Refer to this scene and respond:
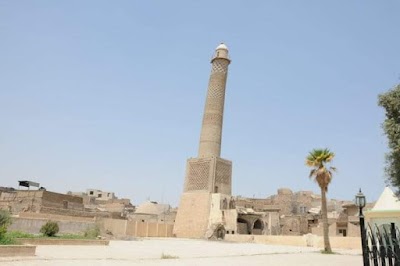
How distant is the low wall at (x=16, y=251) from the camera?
12.7 meters

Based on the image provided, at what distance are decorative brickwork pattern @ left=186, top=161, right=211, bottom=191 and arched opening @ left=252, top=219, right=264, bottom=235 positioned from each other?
703 centimetres

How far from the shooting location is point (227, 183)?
1750 inches

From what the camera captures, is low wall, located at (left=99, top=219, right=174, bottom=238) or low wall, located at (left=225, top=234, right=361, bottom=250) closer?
low wall, located at (left=225, top=234, right=361, bottom=250)

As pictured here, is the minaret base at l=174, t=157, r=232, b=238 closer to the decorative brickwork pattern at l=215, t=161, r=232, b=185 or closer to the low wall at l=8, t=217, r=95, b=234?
the decorative brickwork pattern at l=215, t=161, r=232, b=185

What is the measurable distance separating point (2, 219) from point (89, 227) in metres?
11.2

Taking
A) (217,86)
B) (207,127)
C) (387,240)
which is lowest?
(387,240)

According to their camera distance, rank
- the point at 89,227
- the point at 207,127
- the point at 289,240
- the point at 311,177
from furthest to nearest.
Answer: the point at 207,127 → the point at 289,240 → the point at 89,227 → the point at 311,177

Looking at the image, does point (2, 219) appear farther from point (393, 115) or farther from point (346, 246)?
point (346, 246)

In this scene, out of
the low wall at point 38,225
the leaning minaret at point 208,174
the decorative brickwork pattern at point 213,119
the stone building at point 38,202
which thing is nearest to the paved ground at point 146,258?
the low wall at point 38,225

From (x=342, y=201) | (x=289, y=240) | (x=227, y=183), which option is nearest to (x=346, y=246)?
(x=289, y=240)

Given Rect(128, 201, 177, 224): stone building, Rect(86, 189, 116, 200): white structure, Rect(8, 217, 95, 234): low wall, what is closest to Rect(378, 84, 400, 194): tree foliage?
Rect(8, 217, 95, 234): low wall

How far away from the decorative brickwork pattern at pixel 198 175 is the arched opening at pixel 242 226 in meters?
5.16

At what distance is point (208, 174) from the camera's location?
43.2 m

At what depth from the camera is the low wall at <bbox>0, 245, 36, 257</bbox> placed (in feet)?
41.6
